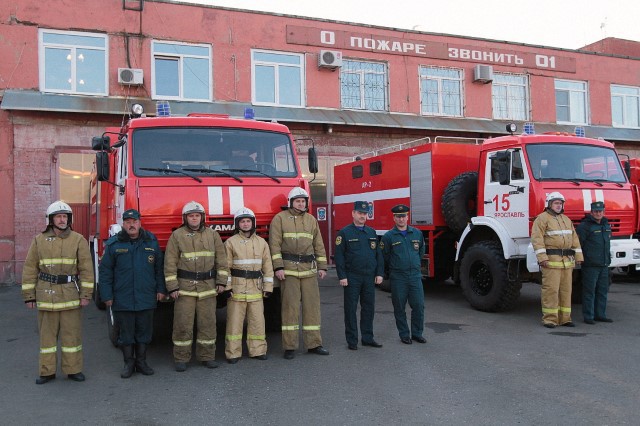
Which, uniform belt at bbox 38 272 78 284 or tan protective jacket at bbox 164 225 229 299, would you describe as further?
tan protective jacket at bbox 164 225 229 299

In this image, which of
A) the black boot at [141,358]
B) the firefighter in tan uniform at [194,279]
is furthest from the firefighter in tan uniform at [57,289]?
the firefighter in tan uniform at [194,279]

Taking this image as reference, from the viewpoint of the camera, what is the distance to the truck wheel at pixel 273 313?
23.2 feet

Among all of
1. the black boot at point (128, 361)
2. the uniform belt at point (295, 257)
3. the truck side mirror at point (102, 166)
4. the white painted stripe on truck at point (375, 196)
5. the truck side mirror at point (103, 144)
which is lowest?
the black boot at point (128, 361)

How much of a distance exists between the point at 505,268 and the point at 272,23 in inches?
392

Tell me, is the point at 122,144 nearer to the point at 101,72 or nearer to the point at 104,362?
the point at 104,362

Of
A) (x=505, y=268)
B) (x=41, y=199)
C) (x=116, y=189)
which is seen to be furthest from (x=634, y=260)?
(x=41, y=199)

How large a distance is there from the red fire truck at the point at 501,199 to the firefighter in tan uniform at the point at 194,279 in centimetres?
436

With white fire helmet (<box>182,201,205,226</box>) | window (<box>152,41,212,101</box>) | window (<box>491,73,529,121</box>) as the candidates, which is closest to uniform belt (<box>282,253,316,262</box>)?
white fire helmet (<box>182,201,205,226</box>)

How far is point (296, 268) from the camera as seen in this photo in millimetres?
6262

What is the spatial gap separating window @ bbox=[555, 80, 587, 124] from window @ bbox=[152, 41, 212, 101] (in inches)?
446

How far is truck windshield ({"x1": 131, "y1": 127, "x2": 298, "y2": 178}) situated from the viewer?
6.34 meters

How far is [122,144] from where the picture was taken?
6703 millimetres

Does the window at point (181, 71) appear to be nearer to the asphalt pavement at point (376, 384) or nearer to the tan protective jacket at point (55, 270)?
the asphalt pavement at point (376, 384)

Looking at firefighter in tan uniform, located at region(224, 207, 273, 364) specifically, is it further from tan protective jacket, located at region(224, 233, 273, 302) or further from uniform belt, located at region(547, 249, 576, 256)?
uniform belt, located at region(547, 249, 576, 256)
